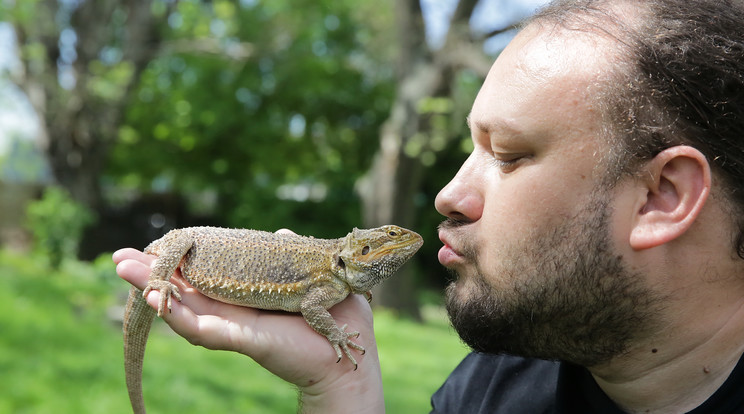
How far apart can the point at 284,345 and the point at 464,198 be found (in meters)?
0.79

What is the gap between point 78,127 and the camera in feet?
53.6

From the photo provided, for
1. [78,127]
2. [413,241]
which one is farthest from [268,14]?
[413,241]

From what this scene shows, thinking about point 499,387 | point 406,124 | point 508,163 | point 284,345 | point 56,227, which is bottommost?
point 56,227

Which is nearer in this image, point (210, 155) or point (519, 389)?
point (519, 389)

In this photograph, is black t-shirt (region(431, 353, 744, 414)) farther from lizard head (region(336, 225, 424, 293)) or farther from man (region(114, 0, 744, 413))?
lizard head (region(336, 225, 424, 293))

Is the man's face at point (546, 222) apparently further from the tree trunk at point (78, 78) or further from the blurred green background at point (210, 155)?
the tree trunk at point (78, 78)

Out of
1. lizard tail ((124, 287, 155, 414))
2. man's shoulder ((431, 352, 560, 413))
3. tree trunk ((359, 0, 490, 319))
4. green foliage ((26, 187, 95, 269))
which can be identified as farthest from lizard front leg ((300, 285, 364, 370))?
green foliage ((26, 187, 95, 269))

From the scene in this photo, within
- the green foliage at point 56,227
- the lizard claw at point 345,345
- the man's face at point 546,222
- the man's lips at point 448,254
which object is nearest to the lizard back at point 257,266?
the lizard claw at point 345,345

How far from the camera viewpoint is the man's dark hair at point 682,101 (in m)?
1.78

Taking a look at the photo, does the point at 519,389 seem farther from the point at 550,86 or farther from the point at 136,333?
the point at 136,333

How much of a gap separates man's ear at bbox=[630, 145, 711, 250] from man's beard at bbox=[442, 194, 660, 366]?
102mm

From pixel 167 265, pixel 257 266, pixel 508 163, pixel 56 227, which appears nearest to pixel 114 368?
pixel 167 265

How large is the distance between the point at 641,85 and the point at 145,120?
21.7 meters

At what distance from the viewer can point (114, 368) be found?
18.4ft
